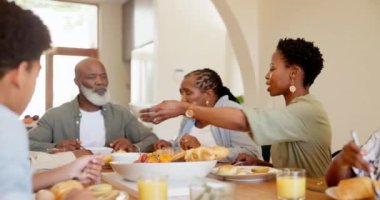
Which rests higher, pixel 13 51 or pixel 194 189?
pixel 13 51

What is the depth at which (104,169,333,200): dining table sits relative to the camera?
4.19 ft

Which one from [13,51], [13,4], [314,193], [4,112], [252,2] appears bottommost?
[314,193]

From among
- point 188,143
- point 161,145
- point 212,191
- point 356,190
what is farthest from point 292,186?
point 161,145

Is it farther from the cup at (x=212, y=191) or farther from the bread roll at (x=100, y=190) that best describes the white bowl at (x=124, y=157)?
the cup at (x=212, y=191)

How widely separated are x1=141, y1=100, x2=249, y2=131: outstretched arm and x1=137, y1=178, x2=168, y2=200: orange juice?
20.6 inches

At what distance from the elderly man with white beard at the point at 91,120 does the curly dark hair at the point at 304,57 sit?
885mm

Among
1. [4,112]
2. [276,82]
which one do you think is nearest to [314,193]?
[276,82]

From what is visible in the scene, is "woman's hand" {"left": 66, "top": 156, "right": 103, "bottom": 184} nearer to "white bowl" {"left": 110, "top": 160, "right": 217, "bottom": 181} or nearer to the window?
"white bowl" {"left": 110, "top": 160, "right": 217, "bottom": 181}

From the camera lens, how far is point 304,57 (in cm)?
188

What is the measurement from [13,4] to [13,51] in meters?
0.12

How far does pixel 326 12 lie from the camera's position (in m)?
3.02

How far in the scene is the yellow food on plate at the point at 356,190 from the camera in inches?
44.9

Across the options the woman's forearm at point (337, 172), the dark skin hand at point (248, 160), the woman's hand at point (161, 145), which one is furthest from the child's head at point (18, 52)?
the woman's hand at point (161, 145)

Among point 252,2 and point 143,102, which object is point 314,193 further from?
point 143,102
